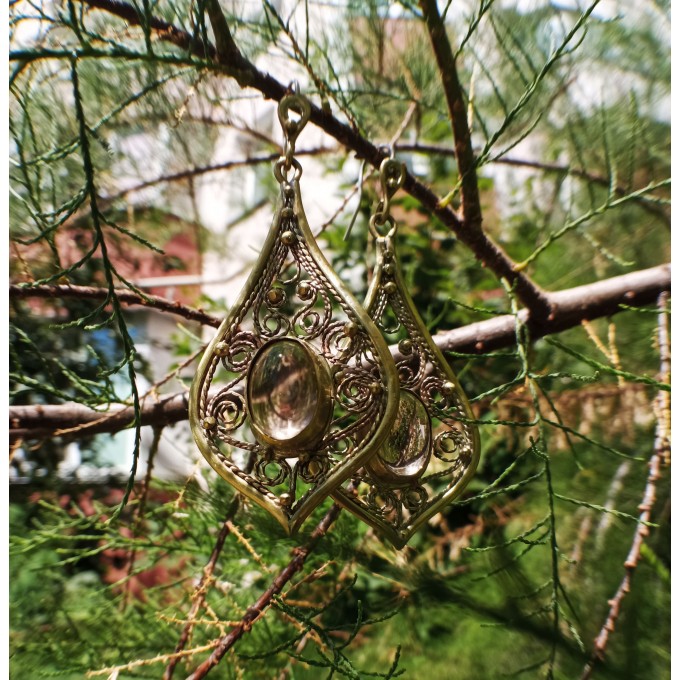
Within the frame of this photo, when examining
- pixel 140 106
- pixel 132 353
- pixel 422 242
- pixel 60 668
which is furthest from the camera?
pixel 422 242

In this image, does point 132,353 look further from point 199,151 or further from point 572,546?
point 199,151

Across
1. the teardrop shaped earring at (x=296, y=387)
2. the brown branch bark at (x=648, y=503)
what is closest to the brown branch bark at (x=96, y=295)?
the teardrop shaped earring at (x=296, y=387)

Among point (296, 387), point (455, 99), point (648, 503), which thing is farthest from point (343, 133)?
point (648, 503)

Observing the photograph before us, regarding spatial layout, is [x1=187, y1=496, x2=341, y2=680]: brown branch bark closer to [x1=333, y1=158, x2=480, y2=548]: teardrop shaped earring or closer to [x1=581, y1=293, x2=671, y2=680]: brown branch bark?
[x1=333, y1=158, x2=480, y2=548]: teardrop shaped earring

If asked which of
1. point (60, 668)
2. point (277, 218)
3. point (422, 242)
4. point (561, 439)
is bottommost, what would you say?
point (60, 668)

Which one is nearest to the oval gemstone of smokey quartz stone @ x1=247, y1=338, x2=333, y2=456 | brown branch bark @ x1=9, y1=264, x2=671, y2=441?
smokey quartz stone @ x1=247, y1=338, x2=333, y2=456

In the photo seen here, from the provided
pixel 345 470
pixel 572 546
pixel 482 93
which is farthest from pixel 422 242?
pixel 345 470
